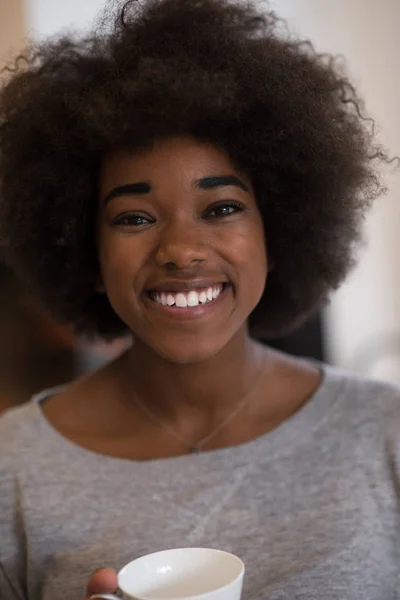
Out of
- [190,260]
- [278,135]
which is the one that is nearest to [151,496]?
[190,260]

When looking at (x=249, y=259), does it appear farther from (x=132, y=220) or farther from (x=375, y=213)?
(x=375, y=213)

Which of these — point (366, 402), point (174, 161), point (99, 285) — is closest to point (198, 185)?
point (174, 161)

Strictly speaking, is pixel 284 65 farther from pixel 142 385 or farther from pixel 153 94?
pixel 142 385

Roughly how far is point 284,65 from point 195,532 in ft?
2.13

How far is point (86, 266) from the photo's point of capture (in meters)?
1.23

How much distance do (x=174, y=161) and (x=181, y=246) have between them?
0.12 metres

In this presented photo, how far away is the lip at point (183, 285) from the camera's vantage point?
40.1 inches

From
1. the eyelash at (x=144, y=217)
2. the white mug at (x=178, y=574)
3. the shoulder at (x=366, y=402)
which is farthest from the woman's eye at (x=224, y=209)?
the white mug at (x=178, y=574)

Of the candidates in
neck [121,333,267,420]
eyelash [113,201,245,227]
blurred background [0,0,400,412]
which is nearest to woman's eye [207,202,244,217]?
eyelash [113,201,245,227]

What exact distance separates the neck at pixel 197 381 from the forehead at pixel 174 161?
0.94 ft

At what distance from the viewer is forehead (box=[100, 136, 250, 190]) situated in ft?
3.35

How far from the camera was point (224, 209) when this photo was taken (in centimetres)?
105

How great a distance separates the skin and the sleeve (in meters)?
0.13

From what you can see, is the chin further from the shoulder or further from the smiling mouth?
the shoulder
